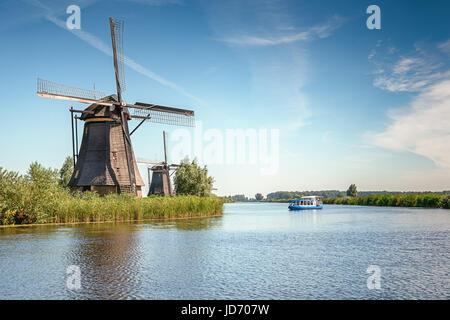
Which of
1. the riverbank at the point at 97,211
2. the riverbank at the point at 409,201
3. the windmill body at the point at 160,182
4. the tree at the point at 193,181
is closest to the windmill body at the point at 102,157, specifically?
the riverbank at the point at 97,211

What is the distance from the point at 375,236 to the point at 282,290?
46.5ft

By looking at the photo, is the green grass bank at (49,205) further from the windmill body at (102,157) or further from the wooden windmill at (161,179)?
the wooden windmill at (161,179)

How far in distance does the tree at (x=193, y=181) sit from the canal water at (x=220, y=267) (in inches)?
1256

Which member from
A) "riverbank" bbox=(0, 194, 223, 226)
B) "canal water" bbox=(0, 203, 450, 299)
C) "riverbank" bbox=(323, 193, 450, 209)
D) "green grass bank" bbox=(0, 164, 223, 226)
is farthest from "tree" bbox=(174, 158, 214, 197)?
"riverbank" bbox=(323, 193, 450, 209)

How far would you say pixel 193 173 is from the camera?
171 ft

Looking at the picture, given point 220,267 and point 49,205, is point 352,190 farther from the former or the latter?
point 220,267

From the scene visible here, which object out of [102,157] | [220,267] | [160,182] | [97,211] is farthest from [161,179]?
[220,267]

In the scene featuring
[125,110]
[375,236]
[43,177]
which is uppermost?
[125,110]

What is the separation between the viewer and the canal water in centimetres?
930

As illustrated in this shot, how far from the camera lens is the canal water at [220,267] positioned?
9.30m

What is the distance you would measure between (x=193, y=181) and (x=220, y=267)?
131 feet

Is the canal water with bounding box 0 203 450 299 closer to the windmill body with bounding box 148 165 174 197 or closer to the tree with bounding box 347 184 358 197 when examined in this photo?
the windmill body with bounding box 148 165 174 197
